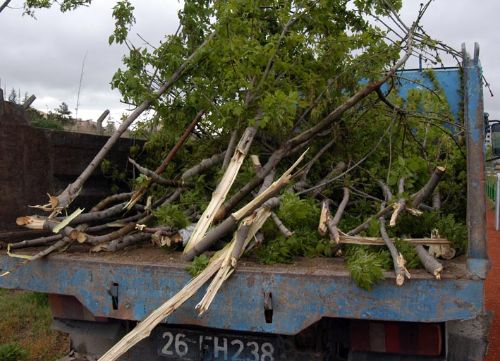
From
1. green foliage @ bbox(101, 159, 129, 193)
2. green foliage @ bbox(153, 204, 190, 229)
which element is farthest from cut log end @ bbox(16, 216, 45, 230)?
green foliage @ bbox(101, 159, 129, 193)

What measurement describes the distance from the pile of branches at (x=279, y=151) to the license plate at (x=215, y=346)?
1.15 feet

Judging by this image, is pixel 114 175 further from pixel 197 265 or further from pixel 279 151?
pixel 197 265

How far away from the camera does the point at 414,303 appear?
2021 millimetres

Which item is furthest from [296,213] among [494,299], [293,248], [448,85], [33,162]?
[494,299]

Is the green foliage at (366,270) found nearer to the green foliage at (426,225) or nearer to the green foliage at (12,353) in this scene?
the green foliage at (426,225)

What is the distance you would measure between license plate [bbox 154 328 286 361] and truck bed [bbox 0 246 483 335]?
17cm

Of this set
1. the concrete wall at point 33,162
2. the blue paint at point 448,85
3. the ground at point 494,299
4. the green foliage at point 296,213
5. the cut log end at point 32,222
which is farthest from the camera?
the blue paint at point 448,85

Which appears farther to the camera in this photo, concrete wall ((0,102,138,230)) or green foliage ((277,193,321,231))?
concrete wall ((0,102,138,230))

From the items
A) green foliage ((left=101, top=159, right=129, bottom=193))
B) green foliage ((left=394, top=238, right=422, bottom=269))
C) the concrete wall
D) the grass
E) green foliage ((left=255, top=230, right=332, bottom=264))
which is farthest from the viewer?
the grass

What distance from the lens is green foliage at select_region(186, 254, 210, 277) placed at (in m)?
2.28

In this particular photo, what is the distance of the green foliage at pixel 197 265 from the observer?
7.46 feet

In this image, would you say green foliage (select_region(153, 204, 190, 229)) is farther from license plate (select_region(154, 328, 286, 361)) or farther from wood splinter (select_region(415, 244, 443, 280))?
wood splinter (select_region(415, 244, 443, 280))

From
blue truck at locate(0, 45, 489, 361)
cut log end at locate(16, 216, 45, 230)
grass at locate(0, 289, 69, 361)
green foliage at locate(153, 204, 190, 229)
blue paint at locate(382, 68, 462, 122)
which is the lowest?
grass at locate(0, 289, 69, 361)

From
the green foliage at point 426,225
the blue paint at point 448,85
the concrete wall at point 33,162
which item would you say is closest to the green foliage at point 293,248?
the green foliage at point 426,225
